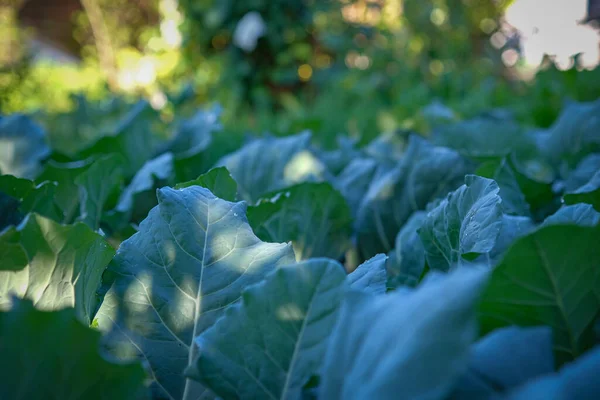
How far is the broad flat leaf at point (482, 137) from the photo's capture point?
1.56 m

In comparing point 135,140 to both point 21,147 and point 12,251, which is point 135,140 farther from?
point 12,251

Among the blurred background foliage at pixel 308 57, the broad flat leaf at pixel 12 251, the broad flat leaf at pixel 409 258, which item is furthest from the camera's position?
the blurred background foliage at pixel 308 57

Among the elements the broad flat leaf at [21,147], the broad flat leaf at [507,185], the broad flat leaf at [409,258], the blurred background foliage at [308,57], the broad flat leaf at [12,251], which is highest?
the broad flat leaf at [12,251]

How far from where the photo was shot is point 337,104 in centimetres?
375

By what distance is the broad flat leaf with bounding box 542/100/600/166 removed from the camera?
151 centimetres

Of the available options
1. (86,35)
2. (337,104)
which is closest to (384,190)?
(337,104)

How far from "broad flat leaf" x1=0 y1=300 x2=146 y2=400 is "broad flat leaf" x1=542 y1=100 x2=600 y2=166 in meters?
1.31

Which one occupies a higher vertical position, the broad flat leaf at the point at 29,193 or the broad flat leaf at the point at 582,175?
the broad flat leaf at the point at 29,193

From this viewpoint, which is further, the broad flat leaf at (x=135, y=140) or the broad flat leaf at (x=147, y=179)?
the broad flat leaf at (x=135, y=140)

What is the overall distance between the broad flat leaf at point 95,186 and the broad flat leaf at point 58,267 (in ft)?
1.15

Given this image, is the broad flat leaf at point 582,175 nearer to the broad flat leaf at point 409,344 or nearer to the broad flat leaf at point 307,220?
the broad flat leaf at point 307,220

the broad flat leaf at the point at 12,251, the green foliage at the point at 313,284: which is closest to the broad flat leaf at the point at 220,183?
the green foliage at the point at 313,284

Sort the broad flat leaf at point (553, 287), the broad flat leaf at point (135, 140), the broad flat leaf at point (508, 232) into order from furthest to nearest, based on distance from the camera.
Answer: the broad flat leaf at point (135, 140) < the broad flat leaf at point (508, 232) < the broad flat leaf at point (553, 287)

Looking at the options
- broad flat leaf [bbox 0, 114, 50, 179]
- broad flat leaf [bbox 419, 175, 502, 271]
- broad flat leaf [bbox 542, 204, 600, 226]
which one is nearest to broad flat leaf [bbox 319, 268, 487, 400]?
broad flat leaf [bbox 419, 175, 502, 271]
